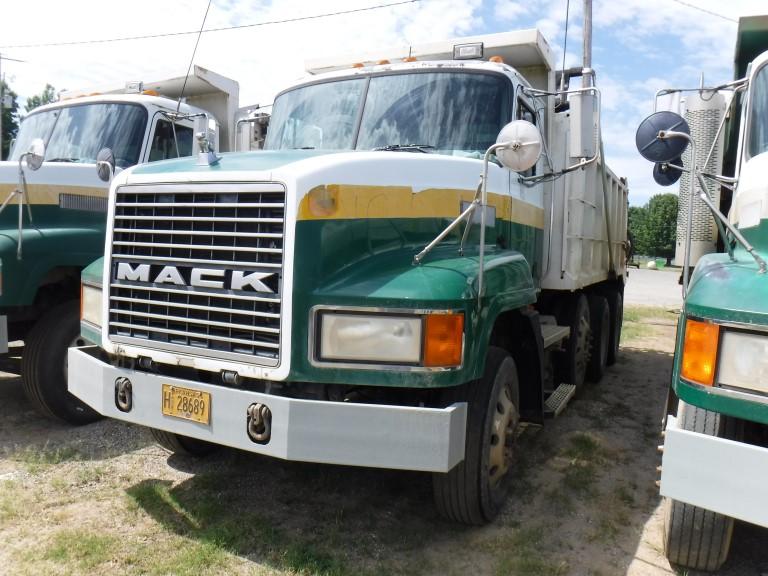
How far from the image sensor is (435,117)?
434 centimetres

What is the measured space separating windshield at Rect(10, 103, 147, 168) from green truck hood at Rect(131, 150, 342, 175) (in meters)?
2.45

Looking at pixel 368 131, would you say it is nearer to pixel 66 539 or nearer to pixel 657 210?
pixel 66 539

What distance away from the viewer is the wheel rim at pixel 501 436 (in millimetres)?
3625

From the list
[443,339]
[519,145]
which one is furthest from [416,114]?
[443,339]

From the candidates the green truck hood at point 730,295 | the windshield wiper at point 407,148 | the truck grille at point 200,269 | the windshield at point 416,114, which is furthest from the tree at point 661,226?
the truck grille at point 200,269

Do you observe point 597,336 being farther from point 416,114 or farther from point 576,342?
point 416,114

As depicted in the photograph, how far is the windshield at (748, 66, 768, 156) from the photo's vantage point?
12.9ft

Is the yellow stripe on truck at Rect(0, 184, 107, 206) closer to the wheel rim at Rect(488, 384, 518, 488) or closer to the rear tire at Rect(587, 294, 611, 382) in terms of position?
the wheel rim at Rect(488, 384, 518, 488)

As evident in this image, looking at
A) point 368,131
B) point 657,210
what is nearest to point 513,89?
point 368,131

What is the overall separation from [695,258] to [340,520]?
294cm

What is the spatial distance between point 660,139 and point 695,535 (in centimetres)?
198

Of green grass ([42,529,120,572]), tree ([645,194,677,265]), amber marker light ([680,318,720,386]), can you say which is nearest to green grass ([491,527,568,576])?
amber marker light ([680,318,720,386])

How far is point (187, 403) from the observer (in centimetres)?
322

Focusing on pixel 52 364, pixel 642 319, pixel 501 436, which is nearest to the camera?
pixel 501 436
